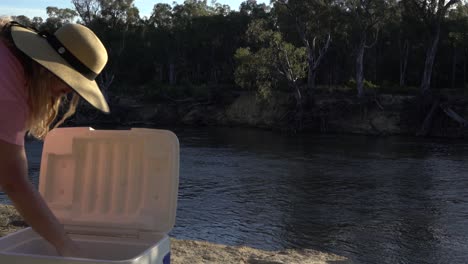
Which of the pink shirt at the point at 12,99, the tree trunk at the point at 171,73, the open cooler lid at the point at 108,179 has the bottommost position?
the open cooler lid at the point at 108,179

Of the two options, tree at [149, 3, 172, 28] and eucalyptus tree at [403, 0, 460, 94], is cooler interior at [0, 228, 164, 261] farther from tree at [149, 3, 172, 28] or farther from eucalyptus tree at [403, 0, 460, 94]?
tree at [149, 3, 172, 28]

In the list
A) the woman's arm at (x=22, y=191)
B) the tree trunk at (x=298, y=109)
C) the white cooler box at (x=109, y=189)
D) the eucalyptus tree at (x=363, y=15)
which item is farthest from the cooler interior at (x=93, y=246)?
the eucalyptus tree at (x=363, y=15)

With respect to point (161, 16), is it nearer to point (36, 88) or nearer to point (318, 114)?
point (318, 114)

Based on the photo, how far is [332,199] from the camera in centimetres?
1388

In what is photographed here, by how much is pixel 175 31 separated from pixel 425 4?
24739 mm

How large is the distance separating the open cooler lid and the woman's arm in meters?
0.69

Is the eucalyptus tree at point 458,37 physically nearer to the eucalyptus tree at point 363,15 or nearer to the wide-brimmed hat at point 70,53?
the eucalyptus tree at point 363,15

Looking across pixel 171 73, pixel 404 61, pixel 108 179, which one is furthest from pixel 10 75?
pixel 171 73

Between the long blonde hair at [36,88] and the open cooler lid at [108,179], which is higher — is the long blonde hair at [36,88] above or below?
above

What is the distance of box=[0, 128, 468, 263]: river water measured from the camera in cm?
977

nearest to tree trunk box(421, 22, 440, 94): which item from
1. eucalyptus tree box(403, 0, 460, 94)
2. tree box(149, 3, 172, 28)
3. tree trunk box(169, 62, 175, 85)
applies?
eucalyptus tree box(403, 0, 460, 94)

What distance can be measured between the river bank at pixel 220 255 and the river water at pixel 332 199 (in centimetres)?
169

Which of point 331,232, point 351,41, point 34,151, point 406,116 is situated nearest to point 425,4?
point 351,41

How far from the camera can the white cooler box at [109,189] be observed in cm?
270
